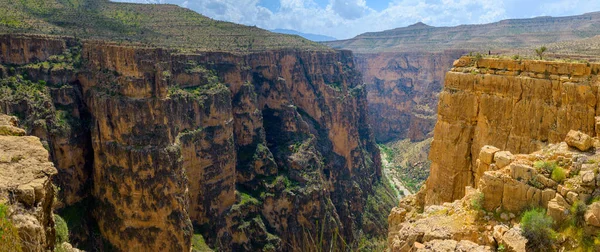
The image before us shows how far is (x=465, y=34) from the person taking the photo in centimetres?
17238

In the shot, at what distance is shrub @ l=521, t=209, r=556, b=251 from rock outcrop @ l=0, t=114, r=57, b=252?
39.9ft

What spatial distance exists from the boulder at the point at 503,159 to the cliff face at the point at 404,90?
362ft

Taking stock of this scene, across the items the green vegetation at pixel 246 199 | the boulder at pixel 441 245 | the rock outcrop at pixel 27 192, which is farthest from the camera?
the green vegetation at pixel 246 199

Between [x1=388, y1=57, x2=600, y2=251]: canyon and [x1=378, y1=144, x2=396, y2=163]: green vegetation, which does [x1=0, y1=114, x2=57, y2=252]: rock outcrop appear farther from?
[x1=378, y1=144, x2=396, y2=163]: green vegetation

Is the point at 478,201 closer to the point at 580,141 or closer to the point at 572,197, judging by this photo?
the point at 572,197

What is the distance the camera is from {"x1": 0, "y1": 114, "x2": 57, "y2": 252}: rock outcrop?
9.69 m

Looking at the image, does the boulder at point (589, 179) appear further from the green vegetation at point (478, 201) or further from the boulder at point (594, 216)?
the green vegetation at point (478, 201)

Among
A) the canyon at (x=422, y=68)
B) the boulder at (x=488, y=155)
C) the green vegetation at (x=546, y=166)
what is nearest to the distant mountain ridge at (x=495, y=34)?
the canyon at (x=422, y=68)

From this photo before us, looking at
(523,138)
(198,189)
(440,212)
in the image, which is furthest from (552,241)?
(198,189)

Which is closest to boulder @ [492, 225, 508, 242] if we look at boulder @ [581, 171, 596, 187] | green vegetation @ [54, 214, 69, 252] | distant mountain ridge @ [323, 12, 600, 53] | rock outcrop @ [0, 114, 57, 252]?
boulder @ [581, 171, 596, 187]

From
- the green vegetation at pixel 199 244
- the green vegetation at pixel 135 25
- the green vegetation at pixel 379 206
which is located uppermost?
the green vegetation at pixel 135 25

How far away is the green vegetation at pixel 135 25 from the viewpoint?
52.6 meters

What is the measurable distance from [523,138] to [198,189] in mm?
40579

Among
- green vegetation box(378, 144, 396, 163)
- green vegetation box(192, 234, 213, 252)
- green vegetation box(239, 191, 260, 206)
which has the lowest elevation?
green vegetation box(378, 144, 396, 163)
